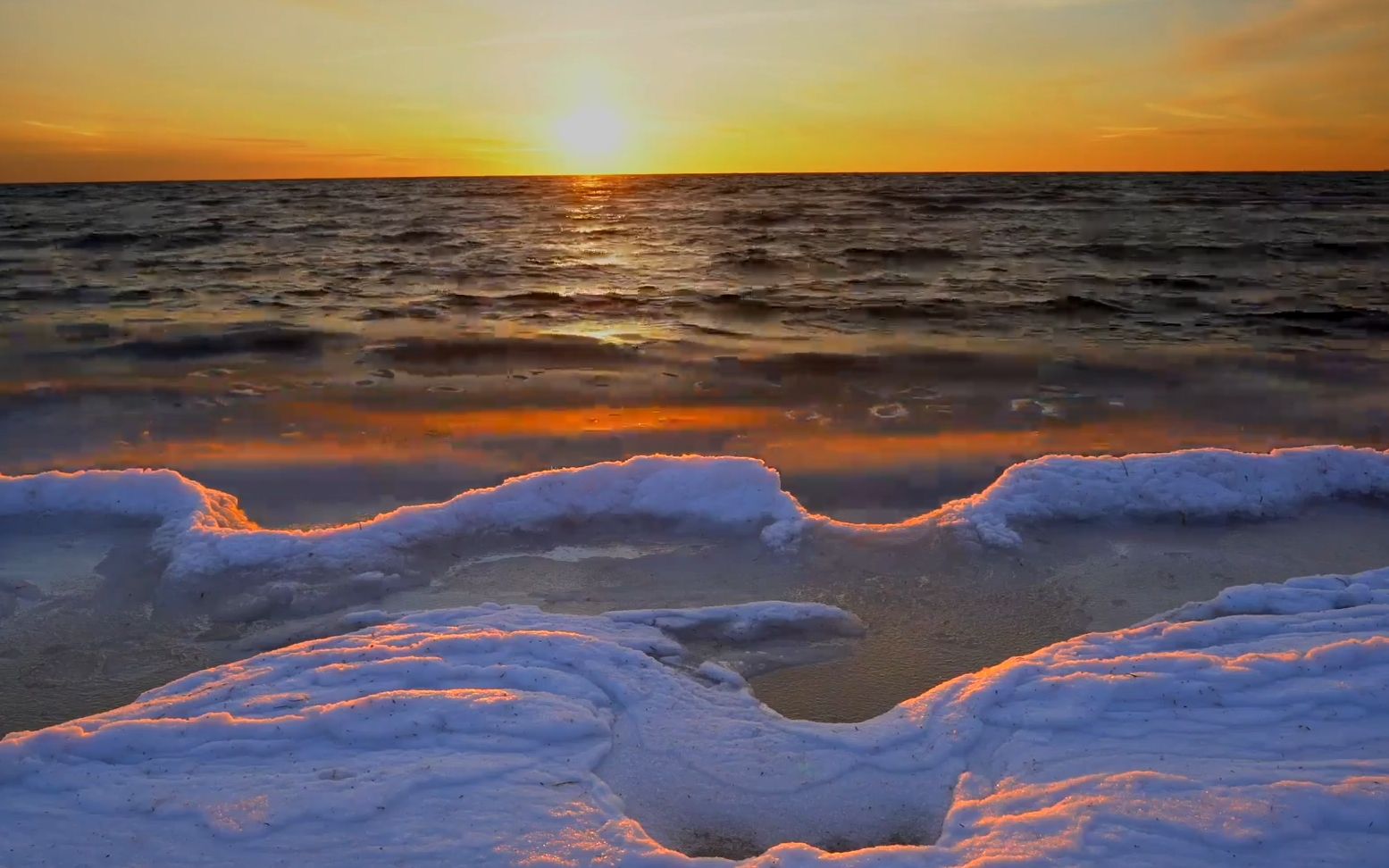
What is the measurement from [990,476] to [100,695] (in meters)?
6.43

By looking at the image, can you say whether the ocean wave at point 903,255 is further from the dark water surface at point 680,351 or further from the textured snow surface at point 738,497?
the textured snow surface at point 738,497

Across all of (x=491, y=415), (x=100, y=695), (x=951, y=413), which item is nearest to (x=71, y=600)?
(x=100, y=695)

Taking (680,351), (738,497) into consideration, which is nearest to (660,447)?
(738,497)

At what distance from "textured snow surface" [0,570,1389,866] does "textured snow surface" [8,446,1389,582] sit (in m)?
1.72

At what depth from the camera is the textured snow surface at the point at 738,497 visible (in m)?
6.35

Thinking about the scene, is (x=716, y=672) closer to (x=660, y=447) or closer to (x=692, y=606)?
(x=692, y=606)

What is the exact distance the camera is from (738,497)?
6.64 meters

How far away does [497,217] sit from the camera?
148 ft

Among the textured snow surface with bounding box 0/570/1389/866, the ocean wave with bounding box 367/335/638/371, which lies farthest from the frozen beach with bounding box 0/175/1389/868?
the ocean wave with bounding box 367/335/638/371

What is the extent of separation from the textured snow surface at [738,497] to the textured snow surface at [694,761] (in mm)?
1717

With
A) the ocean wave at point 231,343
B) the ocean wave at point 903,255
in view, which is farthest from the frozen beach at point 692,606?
the ocean wave at point 903,255

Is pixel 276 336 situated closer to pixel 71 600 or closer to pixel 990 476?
pixel 71 600

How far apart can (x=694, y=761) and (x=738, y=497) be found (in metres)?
2.98

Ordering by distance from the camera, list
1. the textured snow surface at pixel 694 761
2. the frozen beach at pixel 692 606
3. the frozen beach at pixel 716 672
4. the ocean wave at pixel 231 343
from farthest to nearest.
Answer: the ocean wave at pixel 231 343, the frozen beach at pixel 692 606, the frozen beach at pixel 716 672, the textured snow surface at pixel 694 761
